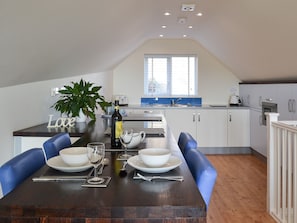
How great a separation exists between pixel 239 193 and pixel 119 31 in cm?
256

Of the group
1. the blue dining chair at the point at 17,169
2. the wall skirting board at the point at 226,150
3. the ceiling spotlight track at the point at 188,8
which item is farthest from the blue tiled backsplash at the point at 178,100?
the blue dining chair at the point at 17,169

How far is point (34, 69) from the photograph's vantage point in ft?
8.10

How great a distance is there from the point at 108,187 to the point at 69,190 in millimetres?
158

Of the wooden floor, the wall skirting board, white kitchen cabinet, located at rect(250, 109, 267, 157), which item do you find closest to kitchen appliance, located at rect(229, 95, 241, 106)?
white kitchen cabinet, located at rect(250, 109, 267, 157)

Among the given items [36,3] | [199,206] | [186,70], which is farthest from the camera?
[186,70]

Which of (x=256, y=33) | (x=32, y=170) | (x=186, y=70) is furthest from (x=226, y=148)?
(x=32, y=170)

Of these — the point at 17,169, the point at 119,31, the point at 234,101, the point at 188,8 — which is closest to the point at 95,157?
the point at 17,169

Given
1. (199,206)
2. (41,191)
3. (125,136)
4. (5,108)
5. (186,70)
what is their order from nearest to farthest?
1. (199,206)
2. (41,191)
3. (125,136)
4. (5,108)
5. (186,70)

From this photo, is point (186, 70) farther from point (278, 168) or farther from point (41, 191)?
point (41, 191)

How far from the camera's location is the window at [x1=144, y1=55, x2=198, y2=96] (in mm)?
6594

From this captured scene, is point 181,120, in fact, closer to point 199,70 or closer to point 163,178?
point 199,70

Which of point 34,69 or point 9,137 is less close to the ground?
point 34,69

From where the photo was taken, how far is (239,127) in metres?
5.83

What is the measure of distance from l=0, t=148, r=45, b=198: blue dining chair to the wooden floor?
1.93 m
